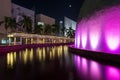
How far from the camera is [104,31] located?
21609 millimetres

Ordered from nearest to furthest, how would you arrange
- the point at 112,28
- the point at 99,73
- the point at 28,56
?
1. the point at 99,73
2. the point at 112,28
3. the point at 28,56

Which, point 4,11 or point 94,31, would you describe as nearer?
point 94,31

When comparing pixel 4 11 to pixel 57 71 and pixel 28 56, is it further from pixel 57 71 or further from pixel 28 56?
pixel 57 71

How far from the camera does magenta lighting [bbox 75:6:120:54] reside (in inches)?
778

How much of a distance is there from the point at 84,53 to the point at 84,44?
2980 mm

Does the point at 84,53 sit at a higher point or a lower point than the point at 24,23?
lower

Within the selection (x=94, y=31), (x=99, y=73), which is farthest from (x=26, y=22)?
(x=99, y=73)

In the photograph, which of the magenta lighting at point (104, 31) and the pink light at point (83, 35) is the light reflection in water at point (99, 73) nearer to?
the magenta lighting at point (104, 31)

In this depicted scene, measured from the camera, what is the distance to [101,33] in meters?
22.1

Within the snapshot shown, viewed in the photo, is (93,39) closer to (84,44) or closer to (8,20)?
(84,44)

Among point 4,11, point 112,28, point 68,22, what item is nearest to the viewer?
point 112,28

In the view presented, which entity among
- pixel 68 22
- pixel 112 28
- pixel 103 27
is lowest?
pixel 112 28

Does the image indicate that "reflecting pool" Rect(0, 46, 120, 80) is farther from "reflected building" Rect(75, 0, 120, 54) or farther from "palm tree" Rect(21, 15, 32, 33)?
"palm tree" Rect(21, 15, 32, 33)

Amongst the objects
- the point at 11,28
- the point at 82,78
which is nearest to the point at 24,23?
the point at 11,28
